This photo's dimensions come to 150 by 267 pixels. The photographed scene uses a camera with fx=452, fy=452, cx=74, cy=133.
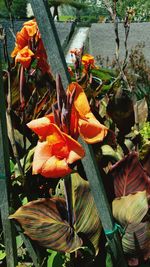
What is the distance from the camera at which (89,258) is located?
1.01 m

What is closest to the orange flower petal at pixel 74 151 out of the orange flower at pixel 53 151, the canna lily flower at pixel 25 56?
the orange flower at pixel 53 151

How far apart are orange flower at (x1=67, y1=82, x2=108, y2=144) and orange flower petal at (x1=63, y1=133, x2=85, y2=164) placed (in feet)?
0.08

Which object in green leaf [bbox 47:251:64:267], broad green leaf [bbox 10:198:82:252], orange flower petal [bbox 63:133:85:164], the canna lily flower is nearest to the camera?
orange flower petal [bbox 63:133:85:164]

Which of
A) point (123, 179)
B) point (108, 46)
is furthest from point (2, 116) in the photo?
point (108, 46)

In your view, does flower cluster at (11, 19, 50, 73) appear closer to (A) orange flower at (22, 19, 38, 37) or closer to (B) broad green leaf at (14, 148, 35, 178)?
(A) orange flower at (22, 19, 38, 37)

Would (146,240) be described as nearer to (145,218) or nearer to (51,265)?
(145,218)

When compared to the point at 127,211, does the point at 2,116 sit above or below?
above

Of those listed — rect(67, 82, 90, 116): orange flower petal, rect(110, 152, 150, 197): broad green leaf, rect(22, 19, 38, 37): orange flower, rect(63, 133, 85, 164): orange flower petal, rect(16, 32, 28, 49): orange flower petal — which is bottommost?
rect(110, 152, 150, 197): broad green leaf

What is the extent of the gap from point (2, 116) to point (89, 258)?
0.37m

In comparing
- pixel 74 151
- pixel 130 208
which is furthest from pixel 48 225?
pixel 74 151

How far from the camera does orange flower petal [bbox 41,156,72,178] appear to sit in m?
0.69

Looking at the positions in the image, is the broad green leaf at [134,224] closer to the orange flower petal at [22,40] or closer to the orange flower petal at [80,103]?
the orange flower petal at [80,103]

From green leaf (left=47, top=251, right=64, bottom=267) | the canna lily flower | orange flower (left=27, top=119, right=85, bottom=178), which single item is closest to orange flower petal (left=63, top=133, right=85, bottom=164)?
orange flower (left=27, top=119, right=85, bottom=178)

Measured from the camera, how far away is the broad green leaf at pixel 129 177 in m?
0.98
